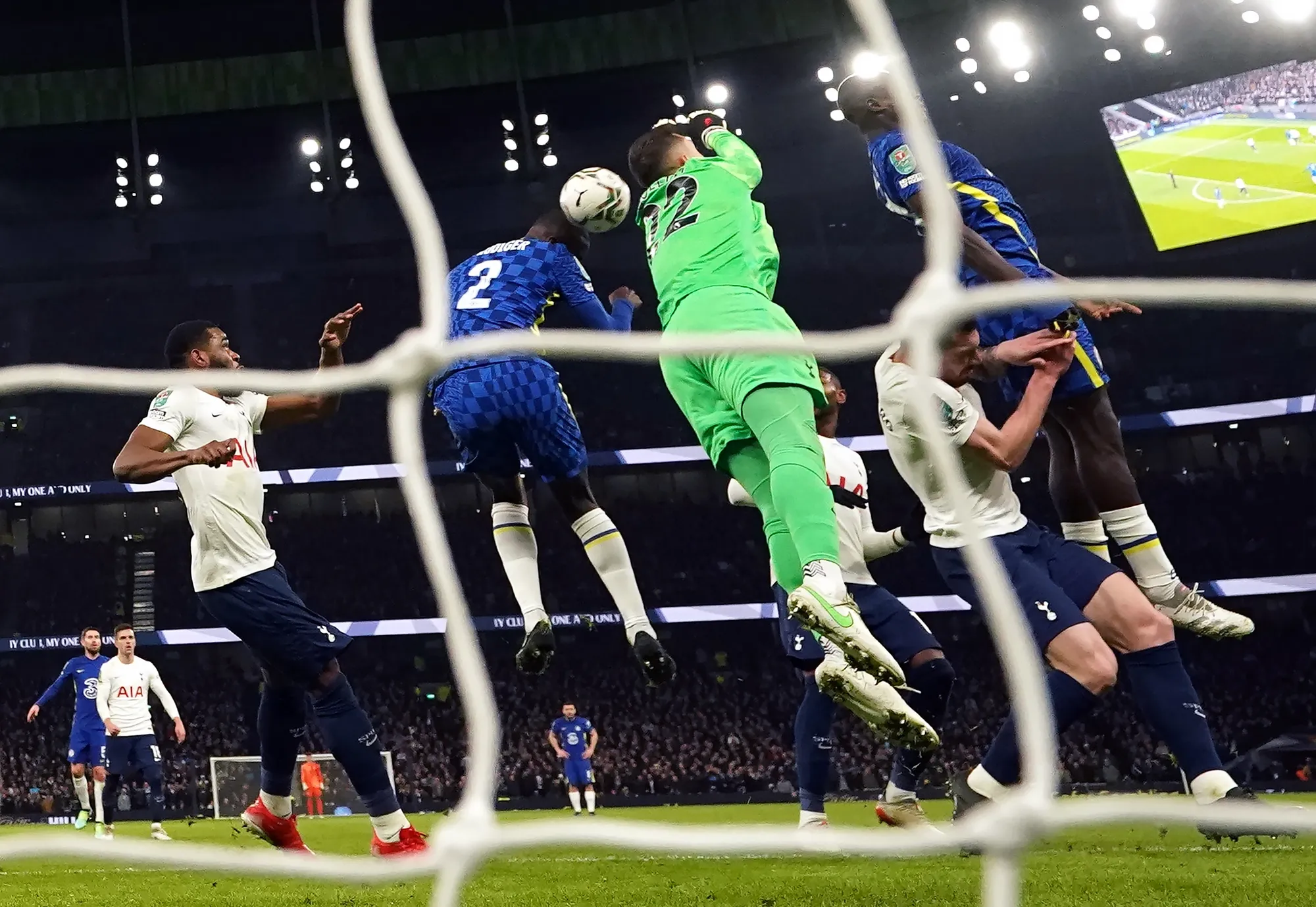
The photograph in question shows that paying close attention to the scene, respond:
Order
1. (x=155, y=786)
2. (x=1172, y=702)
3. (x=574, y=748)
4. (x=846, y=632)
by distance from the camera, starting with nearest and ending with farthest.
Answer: (x=846, y=632) < (x=1172, y=702) < (x=155, y=786) < (x=574, y=748)

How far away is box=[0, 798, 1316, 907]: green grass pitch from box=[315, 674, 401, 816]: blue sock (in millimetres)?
264

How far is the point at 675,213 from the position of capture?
12.9 ft

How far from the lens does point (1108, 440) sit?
392cm

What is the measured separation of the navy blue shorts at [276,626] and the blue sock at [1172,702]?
8.37 feet

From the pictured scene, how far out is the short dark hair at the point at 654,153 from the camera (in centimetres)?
423

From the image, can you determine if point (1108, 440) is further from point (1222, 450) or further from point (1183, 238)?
point (1222, 450)

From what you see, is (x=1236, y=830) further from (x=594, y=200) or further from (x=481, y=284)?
(x=481, y=284)

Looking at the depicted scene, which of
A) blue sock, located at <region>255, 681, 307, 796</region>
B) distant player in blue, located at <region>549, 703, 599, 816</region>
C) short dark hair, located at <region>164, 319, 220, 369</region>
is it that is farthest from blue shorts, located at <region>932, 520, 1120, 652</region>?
distant player in blue, located at <region>549, 703, 599, 816</region>

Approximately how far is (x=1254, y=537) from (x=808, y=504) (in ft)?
57.5

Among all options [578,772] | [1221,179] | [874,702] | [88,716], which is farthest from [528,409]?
[1221,179]

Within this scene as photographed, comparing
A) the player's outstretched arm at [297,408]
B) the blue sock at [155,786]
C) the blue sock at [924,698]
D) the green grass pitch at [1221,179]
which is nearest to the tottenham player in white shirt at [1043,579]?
the blue sock at [924,698]

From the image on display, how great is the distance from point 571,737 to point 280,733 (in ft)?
32.6

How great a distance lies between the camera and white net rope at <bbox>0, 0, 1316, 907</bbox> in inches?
59.4

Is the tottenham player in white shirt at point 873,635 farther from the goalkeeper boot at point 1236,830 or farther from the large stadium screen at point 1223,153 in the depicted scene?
the large stadium screen at point 1223,153
